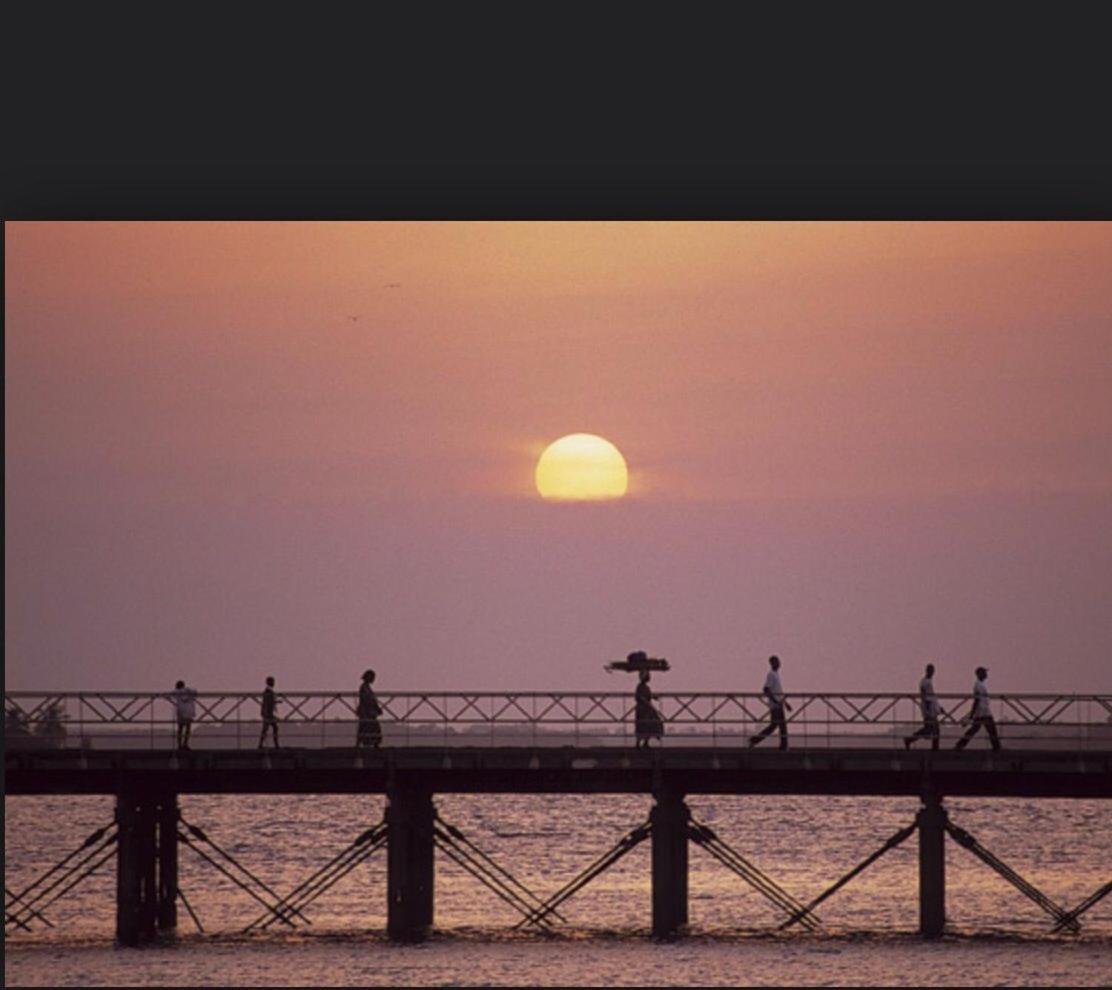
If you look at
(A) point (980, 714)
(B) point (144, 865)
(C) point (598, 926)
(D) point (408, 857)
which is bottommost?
(C) point (598, 926)

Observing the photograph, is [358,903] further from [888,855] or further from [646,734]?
[888,855]

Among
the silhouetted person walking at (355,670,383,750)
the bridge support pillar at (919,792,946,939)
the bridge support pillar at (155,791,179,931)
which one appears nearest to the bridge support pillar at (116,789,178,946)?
the bridge support pillar at (155,791,179,931)

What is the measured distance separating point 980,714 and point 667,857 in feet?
23.6

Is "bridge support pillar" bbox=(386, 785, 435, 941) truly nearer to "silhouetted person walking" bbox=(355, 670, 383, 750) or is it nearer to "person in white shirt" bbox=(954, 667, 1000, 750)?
"silhouetted person walking" bbox=(355, 670, 383, 750)

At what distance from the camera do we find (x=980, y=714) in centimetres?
4919

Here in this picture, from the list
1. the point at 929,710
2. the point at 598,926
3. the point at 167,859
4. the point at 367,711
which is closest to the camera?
the point at 929,710

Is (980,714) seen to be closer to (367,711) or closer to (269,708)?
(367,711)

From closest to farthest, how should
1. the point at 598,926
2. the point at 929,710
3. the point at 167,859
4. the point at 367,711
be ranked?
the point at 929,710 → the point at 367,711 → the point at 167,859 → the point at 598,926

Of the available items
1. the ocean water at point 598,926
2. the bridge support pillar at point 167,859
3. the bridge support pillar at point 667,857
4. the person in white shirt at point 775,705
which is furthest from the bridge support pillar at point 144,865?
the person in white shirt at point 775,705

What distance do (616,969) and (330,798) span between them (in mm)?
143116

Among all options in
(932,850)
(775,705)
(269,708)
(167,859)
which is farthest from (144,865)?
(932,850)

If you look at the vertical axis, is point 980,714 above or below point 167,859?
above

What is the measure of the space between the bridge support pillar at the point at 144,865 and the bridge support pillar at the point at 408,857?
542cm

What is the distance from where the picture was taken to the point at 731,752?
49219mm
